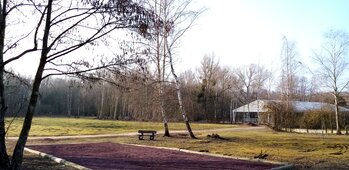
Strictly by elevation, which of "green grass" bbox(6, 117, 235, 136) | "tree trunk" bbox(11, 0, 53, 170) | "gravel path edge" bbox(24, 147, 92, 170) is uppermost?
"tree trunk" bbox(11, 0, 53, 170)

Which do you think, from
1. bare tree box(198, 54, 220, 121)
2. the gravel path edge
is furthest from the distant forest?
the gravel path edge

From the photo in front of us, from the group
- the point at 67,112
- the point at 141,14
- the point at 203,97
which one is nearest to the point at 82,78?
the point at 141,14

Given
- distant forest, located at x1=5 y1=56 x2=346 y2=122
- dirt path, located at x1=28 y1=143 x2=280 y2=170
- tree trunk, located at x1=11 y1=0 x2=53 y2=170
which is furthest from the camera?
distant forest, located at x1=5 y1=56 x2=346 y2=122

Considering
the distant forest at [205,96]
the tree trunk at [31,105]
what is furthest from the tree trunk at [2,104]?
the distant forest at [205,96]

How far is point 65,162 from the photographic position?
12727 mm

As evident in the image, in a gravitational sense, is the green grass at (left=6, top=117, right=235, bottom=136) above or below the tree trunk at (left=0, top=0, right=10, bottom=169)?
below

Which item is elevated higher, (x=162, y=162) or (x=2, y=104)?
(x=2, y=104)

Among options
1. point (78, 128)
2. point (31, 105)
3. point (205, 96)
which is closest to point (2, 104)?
point (31, 105)

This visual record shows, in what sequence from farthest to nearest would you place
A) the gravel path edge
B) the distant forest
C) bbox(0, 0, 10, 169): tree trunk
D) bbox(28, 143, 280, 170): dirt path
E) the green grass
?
the distant forest → the green grass → bbox(28, 143, 280, 170): dirt path → the gravel path edge → bbox(0, 0, 10, 169): tree trunk

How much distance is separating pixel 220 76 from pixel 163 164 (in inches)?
2191

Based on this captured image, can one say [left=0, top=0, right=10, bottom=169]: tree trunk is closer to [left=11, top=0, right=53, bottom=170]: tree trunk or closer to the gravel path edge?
[left=11, top=0, right=53, bottom=170]: tree trunk

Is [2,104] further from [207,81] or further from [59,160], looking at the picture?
[207,81]

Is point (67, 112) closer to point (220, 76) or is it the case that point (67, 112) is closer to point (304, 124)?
point (220, 76)

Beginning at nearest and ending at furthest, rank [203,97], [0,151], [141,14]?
[141,14]
[0,151]
[203,97]
